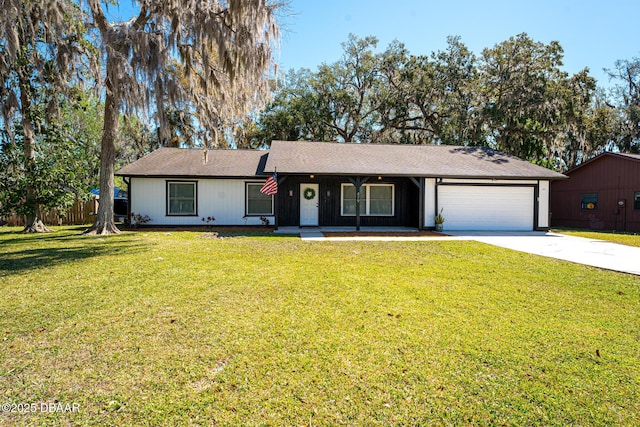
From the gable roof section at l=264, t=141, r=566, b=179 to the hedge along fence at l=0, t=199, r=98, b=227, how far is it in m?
9.10

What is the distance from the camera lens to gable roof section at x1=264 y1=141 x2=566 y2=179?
1248 centimetres

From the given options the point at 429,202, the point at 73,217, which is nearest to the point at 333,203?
the point at 429,202

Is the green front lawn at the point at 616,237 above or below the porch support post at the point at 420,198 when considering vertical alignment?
below

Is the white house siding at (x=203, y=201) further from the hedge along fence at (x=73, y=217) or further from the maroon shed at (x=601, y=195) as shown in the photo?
the maroon shed at (x=601, y=195)

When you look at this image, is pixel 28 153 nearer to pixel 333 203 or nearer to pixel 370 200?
pixel 333 203

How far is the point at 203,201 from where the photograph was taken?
1348cm

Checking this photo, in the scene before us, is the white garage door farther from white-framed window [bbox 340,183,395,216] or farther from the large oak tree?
the large oak tree

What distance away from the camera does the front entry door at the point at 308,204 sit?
45.9 feet

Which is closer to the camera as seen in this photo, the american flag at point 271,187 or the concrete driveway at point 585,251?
the concrete driveway at point 585,251

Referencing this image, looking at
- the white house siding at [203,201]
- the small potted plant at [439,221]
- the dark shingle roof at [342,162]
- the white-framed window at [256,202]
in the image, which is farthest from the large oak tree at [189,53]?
the small potted plant at [439,221]

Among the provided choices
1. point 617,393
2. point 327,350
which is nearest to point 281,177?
point 327,350

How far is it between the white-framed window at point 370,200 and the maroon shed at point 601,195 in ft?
35.7

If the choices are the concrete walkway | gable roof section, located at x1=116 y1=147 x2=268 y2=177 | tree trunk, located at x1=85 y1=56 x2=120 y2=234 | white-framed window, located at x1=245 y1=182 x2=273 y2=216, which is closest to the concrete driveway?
the concrete walkway

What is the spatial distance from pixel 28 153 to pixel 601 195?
80.5 feet
